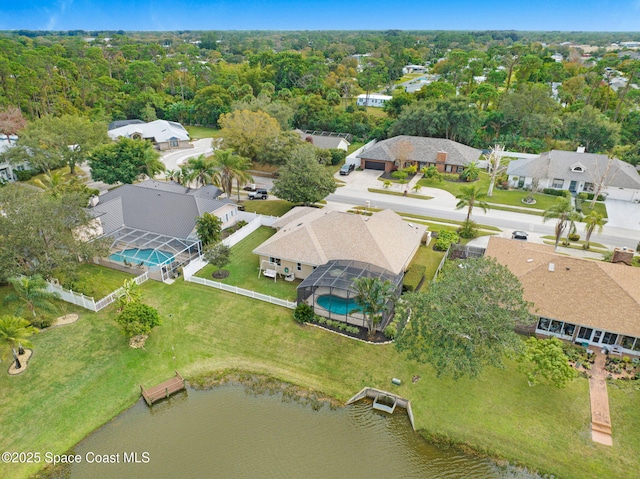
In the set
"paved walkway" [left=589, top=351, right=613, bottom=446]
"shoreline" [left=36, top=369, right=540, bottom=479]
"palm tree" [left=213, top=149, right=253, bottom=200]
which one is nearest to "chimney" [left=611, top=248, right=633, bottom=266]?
"paved walkway" [left=589, top=351, right=613, bottom=446]

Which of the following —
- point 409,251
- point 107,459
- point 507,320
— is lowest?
point 107,459

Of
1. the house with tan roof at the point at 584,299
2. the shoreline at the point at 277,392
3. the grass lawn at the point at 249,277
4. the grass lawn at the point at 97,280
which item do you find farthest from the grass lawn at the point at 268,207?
the house with tan roof at the point at 584,299

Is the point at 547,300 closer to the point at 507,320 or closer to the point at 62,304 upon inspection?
the point at 507,320

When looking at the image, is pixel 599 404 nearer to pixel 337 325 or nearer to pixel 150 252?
pixel 337 325

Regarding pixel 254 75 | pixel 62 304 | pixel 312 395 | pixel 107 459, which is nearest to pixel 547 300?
pixel 312 395

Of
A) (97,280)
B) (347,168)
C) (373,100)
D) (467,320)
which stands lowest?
(97,280)

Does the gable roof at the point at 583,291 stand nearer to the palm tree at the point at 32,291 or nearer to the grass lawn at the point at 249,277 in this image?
the grass lawn at the point at 249,277

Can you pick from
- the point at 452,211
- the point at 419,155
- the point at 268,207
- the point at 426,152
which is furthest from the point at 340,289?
the point at 426,152
